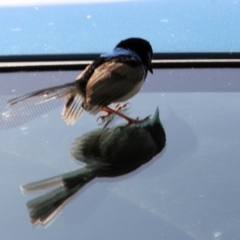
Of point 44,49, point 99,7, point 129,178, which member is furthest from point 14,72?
point 129,178

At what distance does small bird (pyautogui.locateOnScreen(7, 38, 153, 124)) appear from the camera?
1206 millimetres

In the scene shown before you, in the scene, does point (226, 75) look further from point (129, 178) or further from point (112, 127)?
point (129, 178)

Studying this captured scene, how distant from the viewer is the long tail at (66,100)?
1234 millimetres

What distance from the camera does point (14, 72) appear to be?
1667mm

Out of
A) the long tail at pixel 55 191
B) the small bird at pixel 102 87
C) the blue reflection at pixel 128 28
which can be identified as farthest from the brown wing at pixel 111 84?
the blue reflection at pixel 128 28

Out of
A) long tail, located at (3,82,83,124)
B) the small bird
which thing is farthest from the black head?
long tail, located at (3,82,83,124)

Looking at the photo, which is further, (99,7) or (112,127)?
(99,7)

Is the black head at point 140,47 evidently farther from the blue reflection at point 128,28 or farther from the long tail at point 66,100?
the blue reflection at point 128,28

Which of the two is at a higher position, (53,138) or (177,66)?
(53,138)

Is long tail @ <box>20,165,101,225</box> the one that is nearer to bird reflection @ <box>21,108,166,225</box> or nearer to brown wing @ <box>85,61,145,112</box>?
bird reflection @ <box>21,108,166,225</box>

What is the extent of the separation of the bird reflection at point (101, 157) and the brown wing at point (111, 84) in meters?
0.06

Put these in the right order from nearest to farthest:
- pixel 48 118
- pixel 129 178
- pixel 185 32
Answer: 1. pixel 129 178
2. pixel 48 118
3. pixel 185 32

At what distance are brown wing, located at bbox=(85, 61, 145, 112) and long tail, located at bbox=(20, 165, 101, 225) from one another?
0.16 meters

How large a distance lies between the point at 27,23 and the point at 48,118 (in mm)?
518
